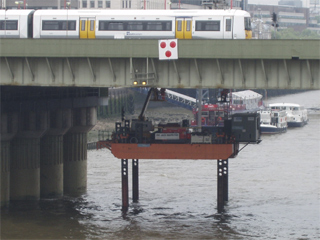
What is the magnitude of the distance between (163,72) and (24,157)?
59.9 ft

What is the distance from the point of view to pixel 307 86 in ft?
132

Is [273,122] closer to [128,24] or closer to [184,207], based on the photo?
[184,207]

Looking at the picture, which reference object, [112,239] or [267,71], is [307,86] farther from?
[112,239]

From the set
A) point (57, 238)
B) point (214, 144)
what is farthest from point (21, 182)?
point (214, 144)

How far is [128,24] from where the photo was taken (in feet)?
169

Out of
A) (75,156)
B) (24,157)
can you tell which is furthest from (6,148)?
(75,156)

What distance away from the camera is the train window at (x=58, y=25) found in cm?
5131

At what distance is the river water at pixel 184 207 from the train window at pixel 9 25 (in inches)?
491

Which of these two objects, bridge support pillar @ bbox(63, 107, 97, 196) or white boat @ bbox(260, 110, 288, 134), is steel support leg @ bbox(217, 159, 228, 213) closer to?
bridge support pillar @ bbox(63, 107, 97, 196)

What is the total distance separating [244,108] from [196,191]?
7694cm

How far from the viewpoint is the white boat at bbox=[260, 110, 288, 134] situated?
117312 millimetres

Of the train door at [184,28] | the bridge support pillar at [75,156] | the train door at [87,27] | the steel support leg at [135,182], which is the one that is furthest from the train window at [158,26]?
the bridge support pillar at [75,156]

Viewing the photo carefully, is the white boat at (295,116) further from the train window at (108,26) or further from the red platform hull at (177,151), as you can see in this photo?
the train window at (108,26)

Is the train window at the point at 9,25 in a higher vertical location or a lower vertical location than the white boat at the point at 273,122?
higher
